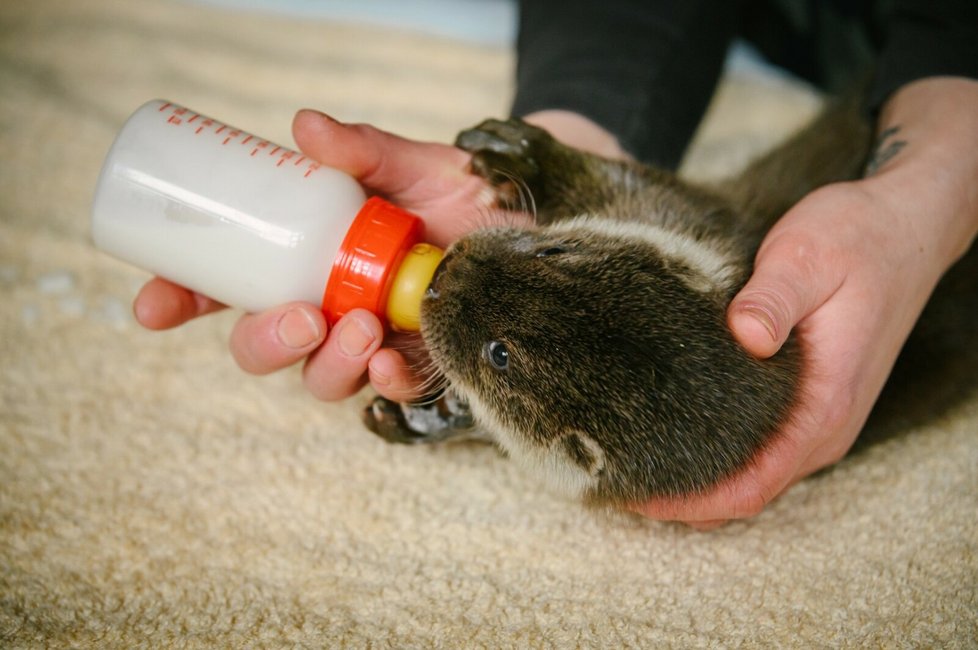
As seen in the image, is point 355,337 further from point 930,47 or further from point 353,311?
point 930,47

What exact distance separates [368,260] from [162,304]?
51cm

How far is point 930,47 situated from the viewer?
1.87m

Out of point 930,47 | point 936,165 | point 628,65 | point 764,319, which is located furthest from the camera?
point 628,65

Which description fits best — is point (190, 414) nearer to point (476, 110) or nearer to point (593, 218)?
point (593, 218)

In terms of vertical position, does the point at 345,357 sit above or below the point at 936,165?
below

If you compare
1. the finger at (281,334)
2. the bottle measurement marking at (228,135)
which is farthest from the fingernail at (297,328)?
the bottle measurement marking at (228,135)

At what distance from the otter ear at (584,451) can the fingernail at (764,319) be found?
33cm

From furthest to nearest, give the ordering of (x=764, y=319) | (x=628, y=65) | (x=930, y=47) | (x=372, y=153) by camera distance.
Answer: (x=628, y=65), (x=930, y=47), (x=372, y=153), (x=764, y=319)

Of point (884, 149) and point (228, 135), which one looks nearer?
point (228, 135)

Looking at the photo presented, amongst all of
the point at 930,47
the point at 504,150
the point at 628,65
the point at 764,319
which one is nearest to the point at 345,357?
the point at 504,150

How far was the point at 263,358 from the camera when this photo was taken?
1.38m

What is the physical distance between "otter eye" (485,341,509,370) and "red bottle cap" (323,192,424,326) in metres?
0.20

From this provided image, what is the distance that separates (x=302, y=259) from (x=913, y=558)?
3.98 ft

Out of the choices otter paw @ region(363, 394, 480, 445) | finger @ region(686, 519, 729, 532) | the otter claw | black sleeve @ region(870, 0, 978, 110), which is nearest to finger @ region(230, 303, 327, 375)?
otter paw @ region(363, 394, 480, 445)
